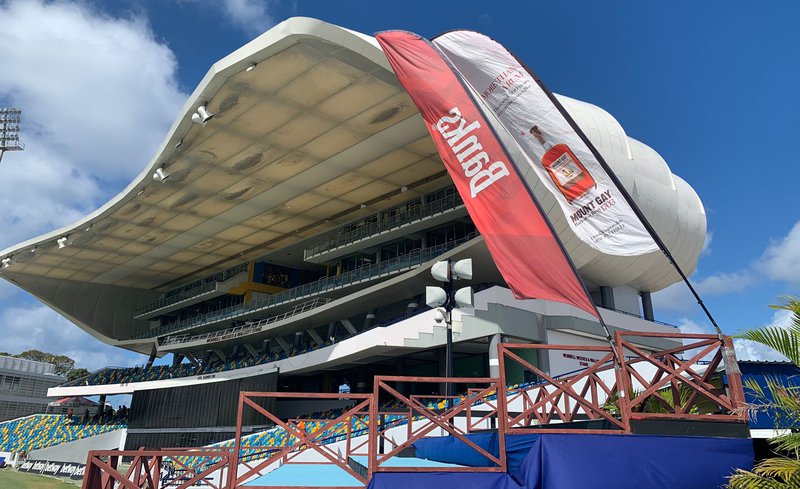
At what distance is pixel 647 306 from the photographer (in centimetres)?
4044

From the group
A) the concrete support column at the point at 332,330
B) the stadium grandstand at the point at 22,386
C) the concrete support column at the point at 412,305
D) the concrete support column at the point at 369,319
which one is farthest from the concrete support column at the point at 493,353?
the stadium grandstand at the point at 22,386

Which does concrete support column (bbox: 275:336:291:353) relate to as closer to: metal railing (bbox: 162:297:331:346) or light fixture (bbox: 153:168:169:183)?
metal railing (bbox: 162:297:331:346)

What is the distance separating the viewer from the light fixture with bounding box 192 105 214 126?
27719 mm

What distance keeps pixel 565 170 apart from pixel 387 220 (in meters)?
31.7

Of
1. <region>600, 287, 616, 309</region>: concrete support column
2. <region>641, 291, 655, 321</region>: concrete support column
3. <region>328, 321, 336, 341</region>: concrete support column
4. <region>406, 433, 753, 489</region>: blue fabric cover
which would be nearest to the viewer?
<region>406, 433, 753, 489</region>: blue fabric cover

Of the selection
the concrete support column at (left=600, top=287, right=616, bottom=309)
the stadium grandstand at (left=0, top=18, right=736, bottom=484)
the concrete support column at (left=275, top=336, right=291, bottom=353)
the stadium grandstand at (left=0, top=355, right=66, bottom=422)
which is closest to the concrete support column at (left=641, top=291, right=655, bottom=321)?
the stadium grandstand at (left=0, top=18, right=736, bottom=484)

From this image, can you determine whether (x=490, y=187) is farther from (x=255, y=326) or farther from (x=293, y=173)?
(x=255, y=326)

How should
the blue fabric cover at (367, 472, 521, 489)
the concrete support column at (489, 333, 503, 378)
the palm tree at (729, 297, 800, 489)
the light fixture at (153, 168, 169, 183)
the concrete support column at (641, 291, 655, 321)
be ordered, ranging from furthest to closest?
the concrete support column at (641, 291, 655, 321)
the light fixture at (153, 168, 169, 183)
the concrete support column at (489, 333, 503, 378)
the blue fabric cover at (367, 472, 521, 489)
the palm tree at (729, 297, 800, 489)

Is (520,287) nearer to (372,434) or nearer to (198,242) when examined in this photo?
(372,434)

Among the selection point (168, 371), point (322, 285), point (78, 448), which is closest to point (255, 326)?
point (322, 285)

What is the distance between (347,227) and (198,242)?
13.9m

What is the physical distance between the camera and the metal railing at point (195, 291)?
181 feet

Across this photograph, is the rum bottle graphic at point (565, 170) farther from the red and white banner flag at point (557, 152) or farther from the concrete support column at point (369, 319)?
the concrete support column at point (369, 319)

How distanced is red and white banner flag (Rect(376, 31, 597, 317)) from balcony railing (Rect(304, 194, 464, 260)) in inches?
919
